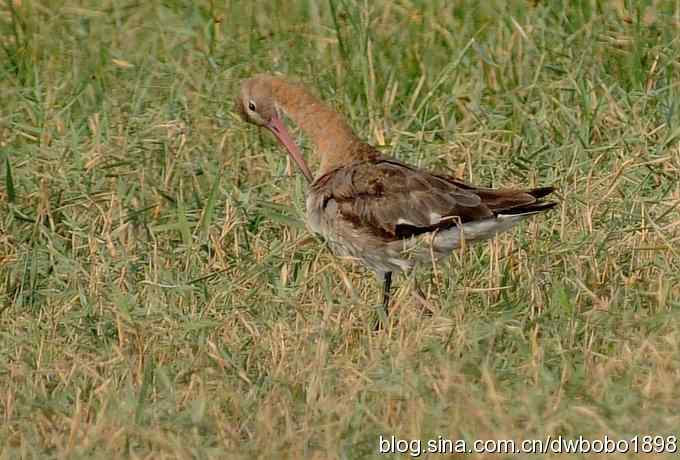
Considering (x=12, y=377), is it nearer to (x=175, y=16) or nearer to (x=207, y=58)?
(x=207, y=58)

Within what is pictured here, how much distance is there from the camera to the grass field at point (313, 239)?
205 inches

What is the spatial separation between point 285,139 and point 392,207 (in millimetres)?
1061

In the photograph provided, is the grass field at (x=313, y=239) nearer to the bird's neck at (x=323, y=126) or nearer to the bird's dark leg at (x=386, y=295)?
the bird's dark leg at (x=386, y=295)

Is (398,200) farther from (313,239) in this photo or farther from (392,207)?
(313,239)

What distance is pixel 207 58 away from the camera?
28.3 feet

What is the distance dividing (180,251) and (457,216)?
1.29 m

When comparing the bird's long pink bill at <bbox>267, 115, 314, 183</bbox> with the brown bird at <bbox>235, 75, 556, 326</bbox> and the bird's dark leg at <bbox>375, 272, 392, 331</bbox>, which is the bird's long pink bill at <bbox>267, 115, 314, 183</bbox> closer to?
the brown bird at <bbox>235, 75, 556, 326</bbox>

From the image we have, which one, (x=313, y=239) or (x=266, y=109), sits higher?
(x=266, y=109)

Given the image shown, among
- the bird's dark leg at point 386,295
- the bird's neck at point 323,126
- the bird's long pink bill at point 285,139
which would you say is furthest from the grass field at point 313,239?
the bird's neck at point 323,126

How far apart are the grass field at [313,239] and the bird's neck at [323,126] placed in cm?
36

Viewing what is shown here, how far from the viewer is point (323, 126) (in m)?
7.20

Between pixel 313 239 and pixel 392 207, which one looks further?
pixel 313 239

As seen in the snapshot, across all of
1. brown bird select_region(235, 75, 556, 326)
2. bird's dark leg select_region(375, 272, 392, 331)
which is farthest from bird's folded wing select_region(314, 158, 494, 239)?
bird's dark leg select_region(375, 272, 392, 331)

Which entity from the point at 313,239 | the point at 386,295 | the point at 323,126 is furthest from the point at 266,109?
the point at 386,295
